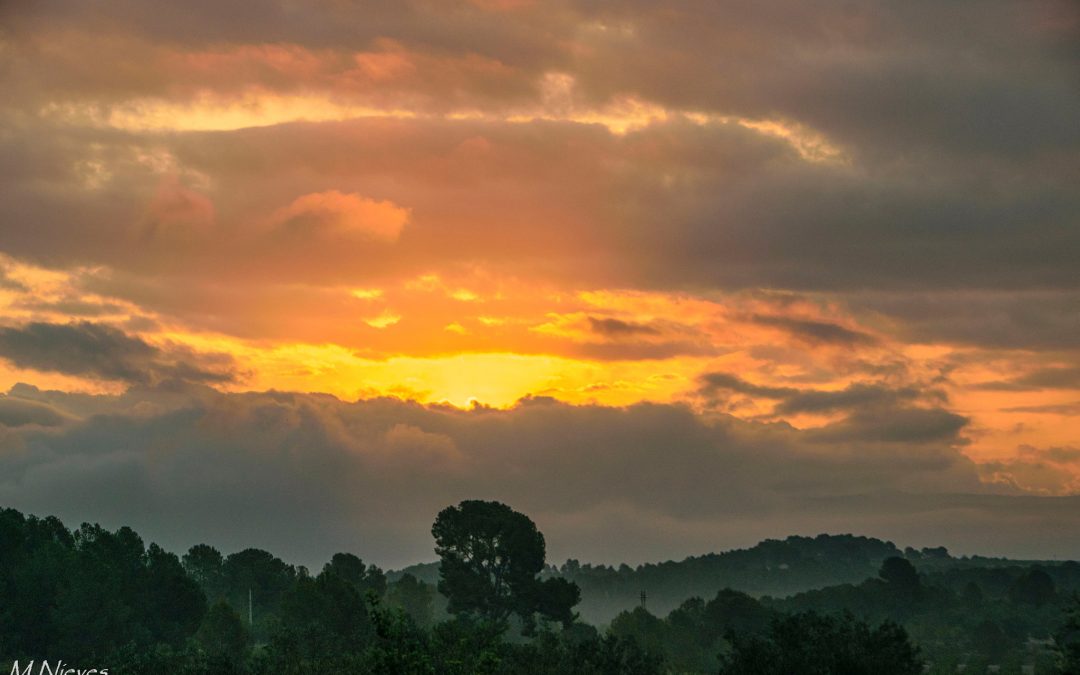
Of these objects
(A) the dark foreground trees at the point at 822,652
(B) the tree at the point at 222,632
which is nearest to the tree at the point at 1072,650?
(A) the dark foreground trees at the point at 822,652

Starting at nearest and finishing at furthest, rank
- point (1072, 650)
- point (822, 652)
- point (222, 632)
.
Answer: point (1072, 650), point (822, 652), point (222, 632)

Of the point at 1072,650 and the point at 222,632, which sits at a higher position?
the point at 222,632

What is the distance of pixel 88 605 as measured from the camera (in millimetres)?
180375

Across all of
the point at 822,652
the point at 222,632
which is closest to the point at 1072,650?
the point at 822,652

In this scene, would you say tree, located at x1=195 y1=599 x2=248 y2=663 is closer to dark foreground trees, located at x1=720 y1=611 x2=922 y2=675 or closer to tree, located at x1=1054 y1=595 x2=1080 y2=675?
dark foreground trees, located at x1=720 y1=611 x2=922 y2=675

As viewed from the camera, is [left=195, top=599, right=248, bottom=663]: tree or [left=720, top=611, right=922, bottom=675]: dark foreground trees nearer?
[left=720, top=611, right=922, bottom=675]: dark foreground trees

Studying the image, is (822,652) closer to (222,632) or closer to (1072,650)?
(1072,650)

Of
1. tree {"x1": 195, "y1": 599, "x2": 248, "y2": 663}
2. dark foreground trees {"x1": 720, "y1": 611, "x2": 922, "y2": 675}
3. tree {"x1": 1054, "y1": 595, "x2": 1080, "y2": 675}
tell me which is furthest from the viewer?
tree {"x1": 195, "y1": 599, "x2": 248, "y2": 663}

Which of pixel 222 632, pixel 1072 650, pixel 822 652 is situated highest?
pixel 222 632

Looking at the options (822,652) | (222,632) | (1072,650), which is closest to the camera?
(1072,650)

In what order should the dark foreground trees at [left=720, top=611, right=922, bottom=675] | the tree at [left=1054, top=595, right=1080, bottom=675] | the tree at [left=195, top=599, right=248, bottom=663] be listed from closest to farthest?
the tree at [left=1054, top=595, right=1080, bottom=675] < the dark foreground trees at [left=720, top=611, right=922, bottom=675] < the tree at [left=195, top=599, right=248, bottom=663]

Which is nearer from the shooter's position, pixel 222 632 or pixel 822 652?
pixel 822 652

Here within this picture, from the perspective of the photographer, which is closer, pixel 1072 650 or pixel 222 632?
pixel 1072 650

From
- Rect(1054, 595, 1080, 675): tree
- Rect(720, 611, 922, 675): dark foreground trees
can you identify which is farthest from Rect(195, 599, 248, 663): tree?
Rect(1054, 595, 1080, 675): tree
